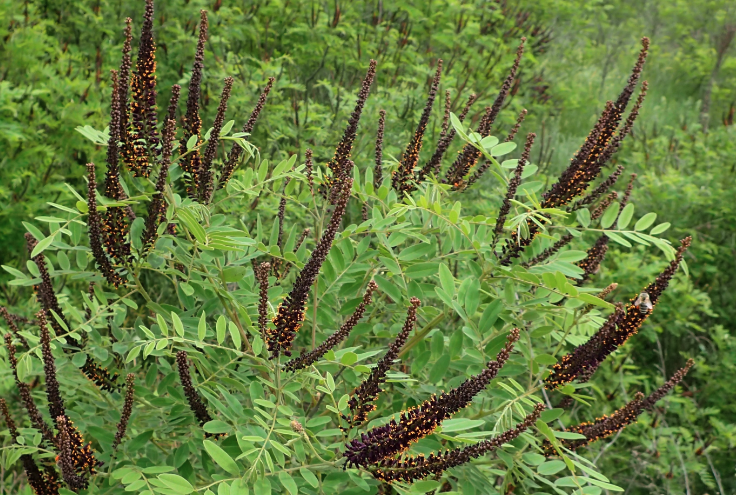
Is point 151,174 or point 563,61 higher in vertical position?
point 151,174

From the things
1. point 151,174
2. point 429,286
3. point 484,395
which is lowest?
point 484,395

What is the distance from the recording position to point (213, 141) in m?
1.69

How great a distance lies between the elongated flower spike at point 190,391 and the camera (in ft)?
5.24

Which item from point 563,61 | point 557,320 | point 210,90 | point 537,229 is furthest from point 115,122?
point 563,61

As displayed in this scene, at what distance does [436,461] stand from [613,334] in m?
0.57

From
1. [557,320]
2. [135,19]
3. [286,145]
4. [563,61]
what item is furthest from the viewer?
[563,61]

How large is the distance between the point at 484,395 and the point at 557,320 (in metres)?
0.38

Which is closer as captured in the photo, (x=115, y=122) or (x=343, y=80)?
(x=115, y=122)

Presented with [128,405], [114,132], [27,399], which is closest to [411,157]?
[114,132]

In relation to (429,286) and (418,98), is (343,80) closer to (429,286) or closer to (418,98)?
(418,98)

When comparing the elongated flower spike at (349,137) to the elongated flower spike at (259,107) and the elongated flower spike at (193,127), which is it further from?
the elongated flower spike at (193,127)

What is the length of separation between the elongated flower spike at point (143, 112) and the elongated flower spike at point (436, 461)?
923mm

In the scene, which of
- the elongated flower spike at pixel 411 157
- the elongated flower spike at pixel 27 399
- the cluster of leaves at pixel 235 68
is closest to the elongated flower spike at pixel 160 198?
the elongated flower spike at pixel 27 399

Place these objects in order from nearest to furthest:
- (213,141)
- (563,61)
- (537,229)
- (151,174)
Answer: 1. (213,141)
2. (151,174)
3. (537,229)
4. (563,61)
